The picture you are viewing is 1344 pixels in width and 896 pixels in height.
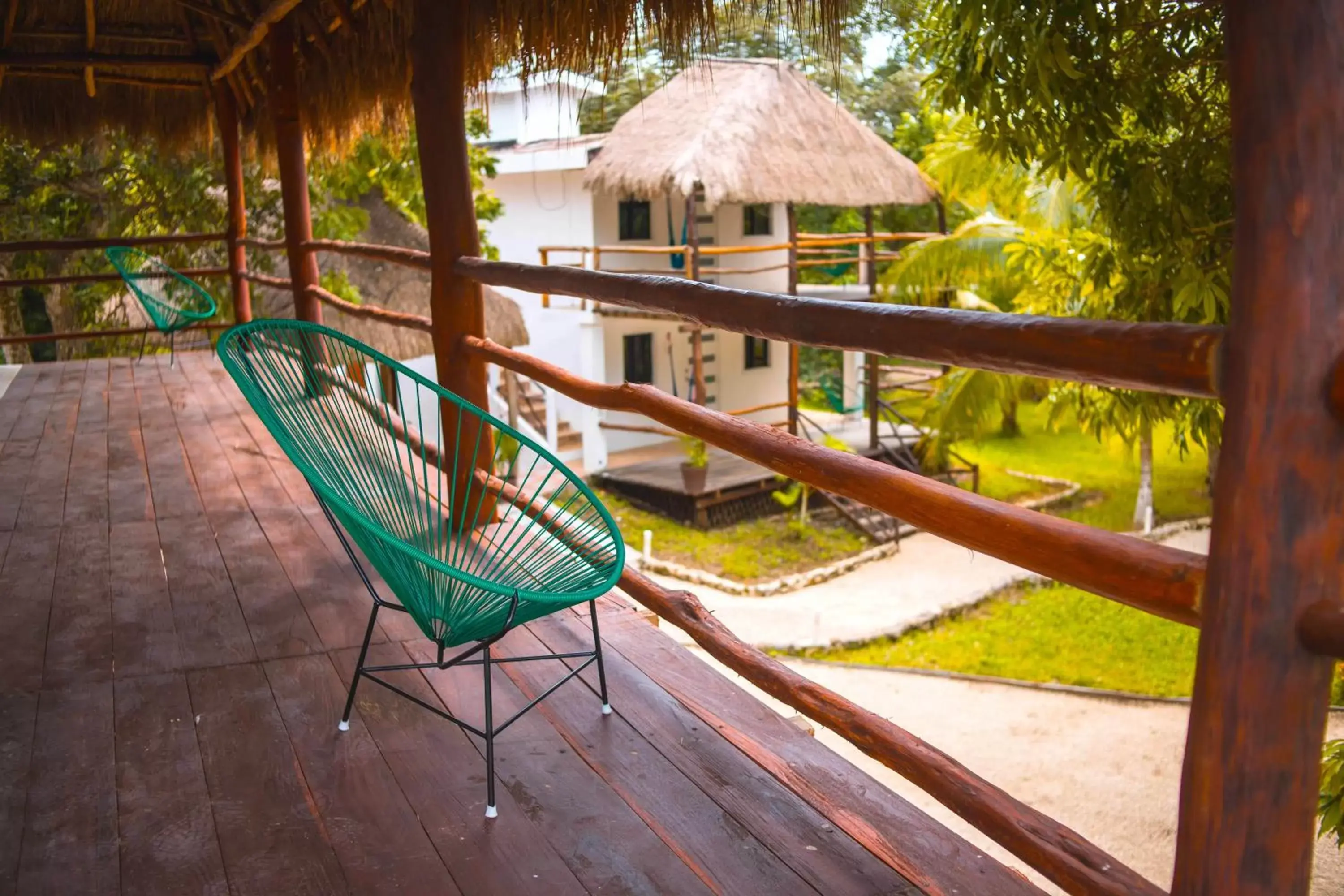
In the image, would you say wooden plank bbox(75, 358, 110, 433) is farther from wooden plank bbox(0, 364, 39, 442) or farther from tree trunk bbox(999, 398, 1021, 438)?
tree trunk bbox(999, 398, 1021, 438)

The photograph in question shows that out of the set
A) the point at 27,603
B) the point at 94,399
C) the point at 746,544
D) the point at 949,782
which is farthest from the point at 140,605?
the point at 746,544

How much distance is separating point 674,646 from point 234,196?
5498 millimetres

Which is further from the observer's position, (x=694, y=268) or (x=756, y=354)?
(x=756, y=354)

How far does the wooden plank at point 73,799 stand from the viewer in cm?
163

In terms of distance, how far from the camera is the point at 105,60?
599cm

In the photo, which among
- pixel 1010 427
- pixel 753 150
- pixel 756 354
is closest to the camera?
pixel 753 150

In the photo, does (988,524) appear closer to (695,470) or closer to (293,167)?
(293,167)

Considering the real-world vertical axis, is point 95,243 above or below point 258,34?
below

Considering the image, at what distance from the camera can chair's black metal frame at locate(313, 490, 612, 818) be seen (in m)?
1.79

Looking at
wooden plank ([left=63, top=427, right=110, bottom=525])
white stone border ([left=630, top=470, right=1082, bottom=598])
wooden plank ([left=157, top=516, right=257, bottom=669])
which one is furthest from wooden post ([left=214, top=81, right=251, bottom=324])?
white stone border ([left=630, top=470, right=1082, bottom=598])

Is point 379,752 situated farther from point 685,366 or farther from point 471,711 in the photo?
point 685,366

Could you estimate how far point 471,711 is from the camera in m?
2.15

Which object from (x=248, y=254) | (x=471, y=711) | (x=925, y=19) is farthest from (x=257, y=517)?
(x=248, y=254)

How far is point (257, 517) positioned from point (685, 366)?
11.9 metres
